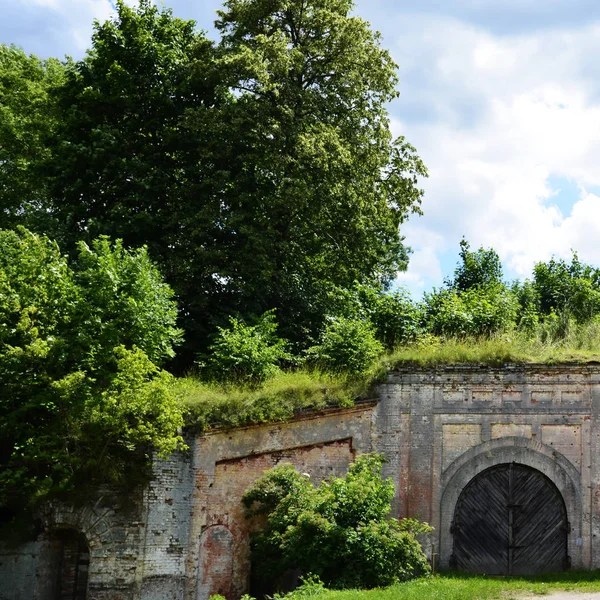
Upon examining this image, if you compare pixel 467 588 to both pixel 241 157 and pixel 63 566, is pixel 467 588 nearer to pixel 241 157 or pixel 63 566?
pixel 63 566

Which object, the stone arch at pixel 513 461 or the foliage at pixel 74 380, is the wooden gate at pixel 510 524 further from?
the foliage at pixel 74 380

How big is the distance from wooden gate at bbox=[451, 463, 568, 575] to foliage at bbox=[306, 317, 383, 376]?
3.35 meters

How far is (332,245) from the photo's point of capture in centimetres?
2197

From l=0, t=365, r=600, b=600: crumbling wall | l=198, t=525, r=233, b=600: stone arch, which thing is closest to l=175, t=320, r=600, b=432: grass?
l=0, t=365, r=600, b=600: crumbling wall

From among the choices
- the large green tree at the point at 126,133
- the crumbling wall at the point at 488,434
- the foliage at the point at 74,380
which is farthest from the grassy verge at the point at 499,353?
the large green tree at the point at 126,133

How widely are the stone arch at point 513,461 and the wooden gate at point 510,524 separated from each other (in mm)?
128

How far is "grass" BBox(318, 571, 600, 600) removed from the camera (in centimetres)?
1219

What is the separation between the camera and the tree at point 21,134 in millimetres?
24766

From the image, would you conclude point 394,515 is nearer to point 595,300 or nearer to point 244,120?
point 244,120

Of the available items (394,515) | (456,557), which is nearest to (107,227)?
(394,515)

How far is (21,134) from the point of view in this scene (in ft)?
82.8

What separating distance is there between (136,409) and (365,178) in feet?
33.9

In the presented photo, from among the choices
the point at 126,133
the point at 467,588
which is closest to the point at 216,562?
the point at 467,588

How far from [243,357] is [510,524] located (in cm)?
641
